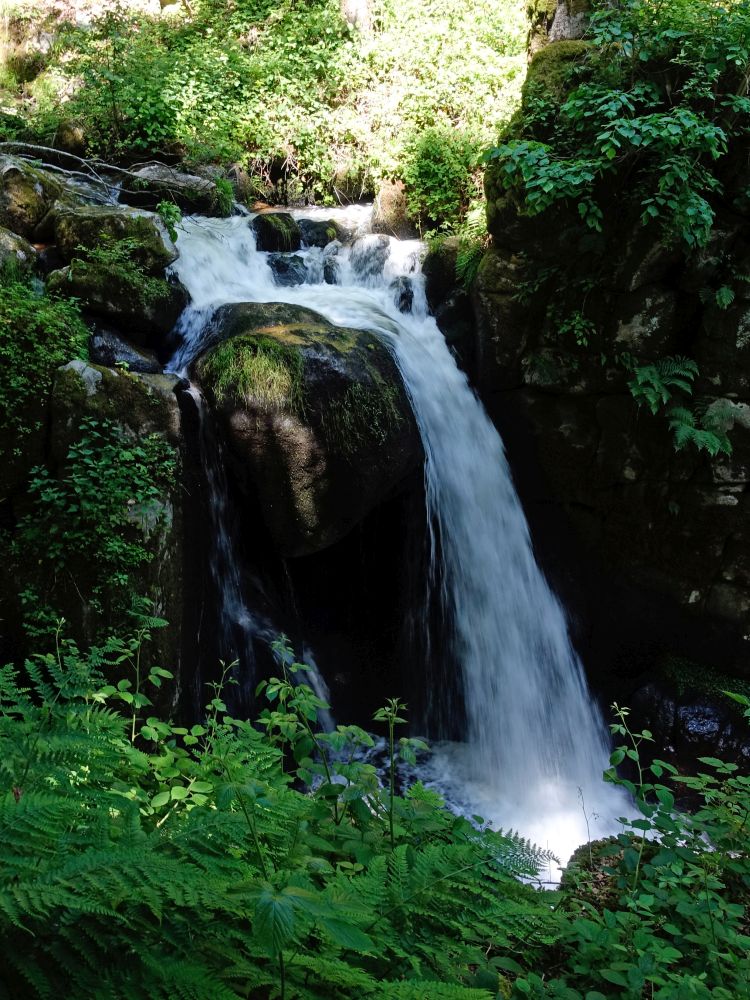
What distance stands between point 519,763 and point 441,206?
25.2ft

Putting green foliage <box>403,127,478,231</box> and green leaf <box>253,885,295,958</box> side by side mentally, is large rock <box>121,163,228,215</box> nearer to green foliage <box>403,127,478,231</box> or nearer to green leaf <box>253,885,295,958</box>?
green foliage <box>403,127,478,231</box>

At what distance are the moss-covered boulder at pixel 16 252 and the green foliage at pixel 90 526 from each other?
187 cm

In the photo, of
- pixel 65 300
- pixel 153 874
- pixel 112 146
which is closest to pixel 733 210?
pixel 65 300

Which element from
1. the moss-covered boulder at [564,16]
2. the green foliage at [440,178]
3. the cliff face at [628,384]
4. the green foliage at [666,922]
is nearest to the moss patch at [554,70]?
the cliff face at [628,384]

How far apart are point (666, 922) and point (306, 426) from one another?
3.97 m

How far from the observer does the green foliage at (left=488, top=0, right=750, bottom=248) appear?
18.0 ft

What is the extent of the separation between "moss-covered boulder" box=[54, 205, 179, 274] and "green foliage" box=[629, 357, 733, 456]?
4591 millimetres

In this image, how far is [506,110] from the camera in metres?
10.6

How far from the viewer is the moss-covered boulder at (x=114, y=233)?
18.9ft

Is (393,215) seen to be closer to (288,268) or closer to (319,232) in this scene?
(319,232)

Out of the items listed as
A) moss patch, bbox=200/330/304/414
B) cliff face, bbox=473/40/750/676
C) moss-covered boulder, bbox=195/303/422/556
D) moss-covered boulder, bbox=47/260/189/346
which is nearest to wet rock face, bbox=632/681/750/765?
cliff face, bbox=473/40/750/676

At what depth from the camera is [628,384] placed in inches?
250

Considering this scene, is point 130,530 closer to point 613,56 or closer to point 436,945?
point 436,945

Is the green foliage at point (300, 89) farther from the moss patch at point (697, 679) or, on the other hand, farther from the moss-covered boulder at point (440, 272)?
the moss patch at point (697, 679)
